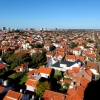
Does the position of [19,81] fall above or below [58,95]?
below

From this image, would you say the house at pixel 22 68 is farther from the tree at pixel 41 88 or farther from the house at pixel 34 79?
the tree at pixel 41 88

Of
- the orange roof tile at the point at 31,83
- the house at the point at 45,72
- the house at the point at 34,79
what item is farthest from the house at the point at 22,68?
the orange roof tile at the point at 31,83

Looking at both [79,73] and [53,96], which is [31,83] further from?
[79,73]

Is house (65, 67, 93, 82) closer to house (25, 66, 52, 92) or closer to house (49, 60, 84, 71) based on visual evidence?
house (49, 60, 84, 71)

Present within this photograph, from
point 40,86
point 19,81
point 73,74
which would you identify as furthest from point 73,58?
point 40,86

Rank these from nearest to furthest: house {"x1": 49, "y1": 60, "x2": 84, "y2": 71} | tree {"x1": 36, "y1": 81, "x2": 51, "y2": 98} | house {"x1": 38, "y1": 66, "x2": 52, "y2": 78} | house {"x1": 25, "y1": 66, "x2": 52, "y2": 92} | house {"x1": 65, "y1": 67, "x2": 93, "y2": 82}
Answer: tree {"x1": 36, "y1": 81, "x2": 51, "y2": 98} → house {"x1": 25, "y1": 66, "x2": 52, "y2": 92} → house {"x1": 65, "y1": 67, "x2": 93, "y2": 82} → house {"x1": 38, "y1": 66, "x2": 52, "y2": 78} → house {"x1": 49, "y1": 60, "x2": 84, "y2": 71}

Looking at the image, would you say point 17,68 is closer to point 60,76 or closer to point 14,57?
point 14,57

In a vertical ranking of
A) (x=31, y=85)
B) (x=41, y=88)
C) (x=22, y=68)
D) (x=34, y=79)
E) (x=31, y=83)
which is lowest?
(x=22, y=68)

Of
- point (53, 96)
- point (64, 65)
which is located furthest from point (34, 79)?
point (64, 65)

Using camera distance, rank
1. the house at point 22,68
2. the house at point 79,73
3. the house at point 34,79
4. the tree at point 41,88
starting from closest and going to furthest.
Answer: the tree at point 41,88
the house at point 34,79
the house at point 79,73
the house at point 22,68

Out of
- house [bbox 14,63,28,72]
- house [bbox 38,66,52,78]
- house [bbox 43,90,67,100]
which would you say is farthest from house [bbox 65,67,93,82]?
house [bbox 14,63,28,72]

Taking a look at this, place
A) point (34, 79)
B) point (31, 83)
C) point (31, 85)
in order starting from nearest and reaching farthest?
point (31, 85) < point (31, 83) < point (34, 79)
